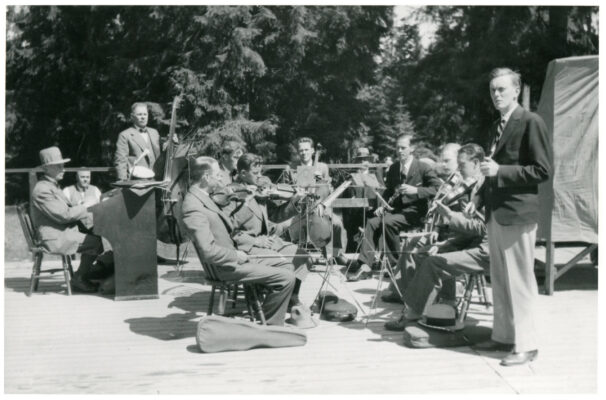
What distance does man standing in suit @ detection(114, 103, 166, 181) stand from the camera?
719 centimetres

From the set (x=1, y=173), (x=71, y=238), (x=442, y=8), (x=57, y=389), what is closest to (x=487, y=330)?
(x=57, y=389)

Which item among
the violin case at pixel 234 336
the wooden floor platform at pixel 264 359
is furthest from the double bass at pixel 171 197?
the violin case at pixel 234 336

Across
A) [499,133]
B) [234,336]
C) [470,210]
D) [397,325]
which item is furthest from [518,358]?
[234,336]

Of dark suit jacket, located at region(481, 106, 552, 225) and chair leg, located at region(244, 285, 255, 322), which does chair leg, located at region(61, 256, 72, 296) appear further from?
dark suit jacket, located at region(481, 106, 552, 225)

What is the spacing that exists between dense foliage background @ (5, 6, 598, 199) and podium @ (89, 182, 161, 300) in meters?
7.93

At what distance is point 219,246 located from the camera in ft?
15.6

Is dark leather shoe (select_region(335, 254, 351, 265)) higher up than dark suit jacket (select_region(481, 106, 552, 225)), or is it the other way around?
dark suit jacket (select_region(481, 106, 552, 225))

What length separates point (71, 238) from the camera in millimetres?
6680

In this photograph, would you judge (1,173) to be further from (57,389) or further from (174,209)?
(174,209)

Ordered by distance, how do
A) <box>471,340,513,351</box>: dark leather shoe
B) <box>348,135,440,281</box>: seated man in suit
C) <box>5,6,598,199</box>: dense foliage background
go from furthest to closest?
<box>5,6,598,199</box>: dense foliage background < <box>348,135,440,281</box>: seated man in suit < <box>471,340,513,351</box>: dark leather shoe

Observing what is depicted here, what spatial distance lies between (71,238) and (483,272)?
4.10m

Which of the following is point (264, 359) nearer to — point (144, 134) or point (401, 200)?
point (401, 200)

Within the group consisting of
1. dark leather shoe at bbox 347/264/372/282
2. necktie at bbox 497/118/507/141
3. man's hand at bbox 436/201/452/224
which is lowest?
dark leather shoe at bbox 347/264/372/282

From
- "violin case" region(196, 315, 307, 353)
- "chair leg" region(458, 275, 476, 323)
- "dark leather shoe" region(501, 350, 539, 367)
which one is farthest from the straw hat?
"dark leather shoe" region(501, 350, 539, 367)
